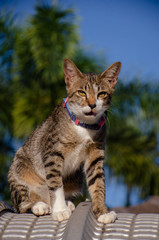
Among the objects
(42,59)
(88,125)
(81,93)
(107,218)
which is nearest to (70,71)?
(81,93)

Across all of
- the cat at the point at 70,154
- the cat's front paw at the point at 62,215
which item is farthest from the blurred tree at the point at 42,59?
the cat's front paw at the point at 62,215

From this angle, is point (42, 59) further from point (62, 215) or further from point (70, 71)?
point (62, 215)

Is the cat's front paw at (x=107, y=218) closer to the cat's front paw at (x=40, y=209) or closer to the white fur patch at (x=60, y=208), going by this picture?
the white fur patch at (x=60, y=208)

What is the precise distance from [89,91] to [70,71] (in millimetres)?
339

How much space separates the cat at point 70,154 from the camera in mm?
3916

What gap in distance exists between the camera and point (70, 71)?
13.9 feet

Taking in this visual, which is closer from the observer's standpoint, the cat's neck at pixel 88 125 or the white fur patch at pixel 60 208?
the white fur patch at pixel 60 208

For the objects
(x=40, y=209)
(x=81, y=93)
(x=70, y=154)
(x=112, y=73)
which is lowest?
(x=40, y=209)

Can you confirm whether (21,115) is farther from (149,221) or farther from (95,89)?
(149,221)

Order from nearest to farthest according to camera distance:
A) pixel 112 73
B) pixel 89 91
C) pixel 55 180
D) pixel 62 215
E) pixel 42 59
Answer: pixel 62 215
pixel 55 180
pixel 89 91
pixel 112 73
pixel 42 59

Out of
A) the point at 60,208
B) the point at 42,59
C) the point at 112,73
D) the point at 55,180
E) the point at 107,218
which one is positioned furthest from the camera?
the point at 42,59

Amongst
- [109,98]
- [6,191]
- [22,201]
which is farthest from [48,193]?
[6,191]

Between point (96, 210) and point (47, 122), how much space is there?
4.45 feet

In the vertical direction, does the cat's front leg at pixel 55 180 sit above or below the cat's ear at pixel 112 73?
below
